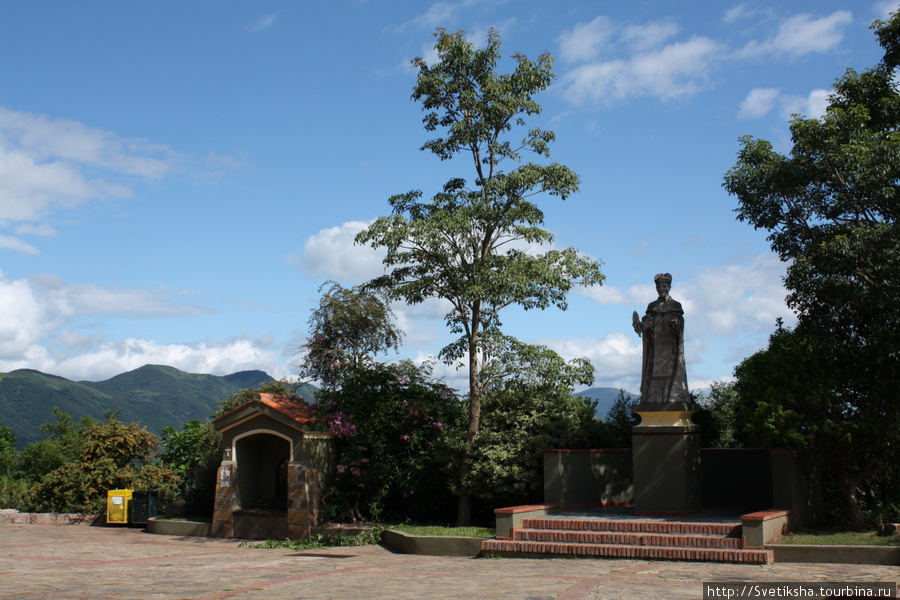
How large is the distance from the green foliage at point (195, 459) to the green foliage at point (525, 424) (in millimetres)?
7439

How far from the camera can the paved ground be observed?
9055 mm

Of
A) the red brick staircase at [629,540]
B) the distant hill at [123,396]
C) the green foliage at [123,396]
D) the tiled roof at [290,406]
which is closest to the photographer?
the red brick staircase at [629,540]

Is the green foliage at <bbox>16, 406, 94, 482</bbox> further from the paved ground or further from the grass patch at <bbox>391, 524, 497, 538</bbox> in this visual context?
the grass patch at <bbox>391, 524, 497, 538</bbox>

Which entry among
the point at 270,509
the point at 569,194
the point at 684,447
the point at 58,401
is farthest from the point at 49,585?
the point at 58,401

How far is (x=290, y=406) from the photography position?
58.9ft

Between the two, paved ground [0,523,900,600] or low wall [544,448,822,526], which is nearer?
paved ground [0,523,900,600]

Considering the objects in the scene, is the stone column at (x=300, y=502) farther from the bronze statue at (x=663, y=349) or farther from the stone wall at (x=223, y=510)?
the bronze statue at (x=663, y=349)

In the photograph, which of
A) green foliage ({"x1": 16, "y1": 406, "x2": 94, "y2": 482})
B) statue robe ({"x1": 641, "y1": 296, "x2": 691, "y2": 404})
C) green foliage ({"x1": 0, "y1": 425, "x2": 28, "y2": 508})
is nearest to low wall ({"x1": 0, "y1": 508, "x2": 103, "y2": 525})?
green foliage ({"x1": 0, "y1": 425, "x2": 28, "y2": 508})

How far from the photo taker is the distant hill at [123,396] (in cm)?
13338

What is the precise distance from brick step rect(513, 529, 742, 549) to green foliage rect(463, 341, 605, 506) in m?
2.07

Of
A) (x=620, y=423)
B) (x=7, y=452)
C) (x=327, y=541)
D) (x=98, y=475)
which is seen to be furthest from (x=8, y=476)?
(x=620, y=423)

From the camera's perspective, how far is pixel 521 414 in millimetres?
16219

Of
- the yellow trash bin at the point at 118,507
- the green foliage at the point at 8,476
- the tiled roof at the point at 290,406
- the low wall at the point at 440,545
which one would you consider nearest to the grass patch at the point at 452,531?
the low wall at the point at 440,545

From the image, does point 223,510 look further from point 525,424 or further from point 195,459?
point 525,424
